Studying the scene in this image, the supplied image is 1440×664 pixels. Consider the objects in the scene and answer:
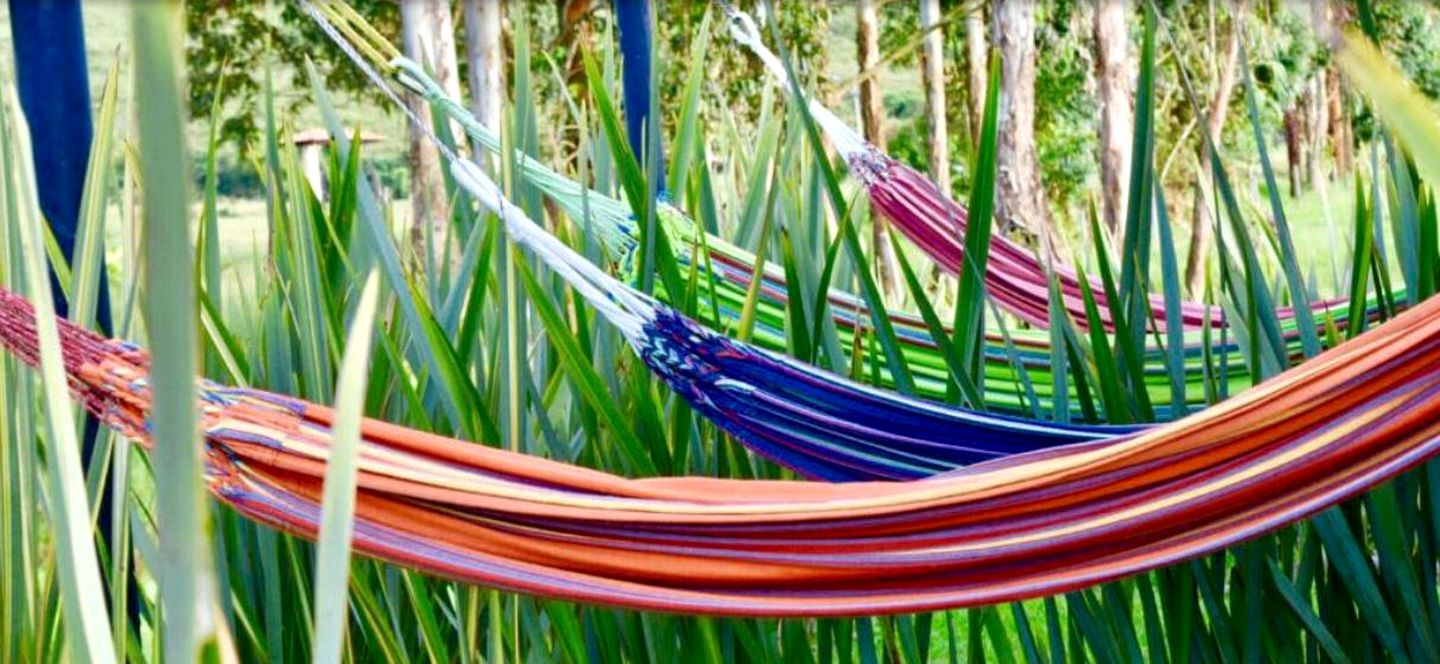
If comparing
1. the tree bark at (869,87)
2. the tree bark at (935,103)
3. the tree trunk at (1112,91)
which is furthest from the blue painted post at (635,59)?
the tree bark at (935,103)

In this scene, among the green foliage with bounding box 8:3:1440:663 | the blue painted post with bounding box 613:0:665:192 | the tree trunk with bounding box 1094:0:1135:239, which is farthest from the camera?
the tree trunk with bounding box 1094:0:1135:239

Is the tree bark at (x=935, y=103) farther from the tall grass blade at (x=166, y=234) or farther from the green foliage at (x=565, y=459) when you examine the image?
the tall grass blade at (x=166, y=234)

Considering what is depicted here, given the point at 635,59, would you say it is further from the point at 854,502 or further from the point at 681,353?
the point at 854,502

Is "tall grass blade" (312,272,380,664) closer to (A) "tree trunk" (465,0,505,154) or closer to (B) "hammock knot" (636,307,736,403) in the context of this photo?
(B) "hammock knot" (636,307,736,403)

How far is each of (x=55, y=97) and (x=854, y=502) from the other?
54 centimetres

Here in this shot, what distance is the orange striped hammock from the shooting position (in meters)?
0.76

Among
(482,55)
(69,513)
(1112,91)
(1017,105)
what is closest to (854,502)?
(69,513)

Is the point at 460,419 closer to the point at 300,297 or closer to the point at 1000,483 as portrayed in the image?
the point at 300,297

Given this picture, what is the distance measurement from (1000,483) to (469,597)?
31 cm

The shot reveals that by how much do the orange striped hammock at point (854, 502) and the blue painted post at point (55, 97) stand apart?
16cm

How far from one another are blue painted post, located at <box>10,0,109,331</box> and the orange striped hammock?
0.16 meters

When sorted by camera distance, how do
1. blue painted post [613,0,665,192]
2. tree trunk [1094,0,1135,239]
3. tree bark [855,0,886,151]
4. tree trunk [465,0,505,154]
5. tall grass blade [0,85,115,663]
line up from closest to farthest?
tall grass blade [0,85,115,663] → blue painted post [613,0,665,192] → tree trunk [1094,0,1135,239] → tree trunk [465,0,505,154] → tree bark [855,0,886,151]

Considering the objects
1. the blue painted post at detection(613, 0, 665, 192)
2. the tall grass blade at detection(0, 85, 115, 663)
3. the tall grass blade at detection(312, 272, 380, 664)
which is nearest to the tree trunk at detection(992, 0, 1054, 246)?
the blue painted post at detection(613, 0, 665, 192)

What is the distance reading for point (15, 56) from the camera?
94 cm
